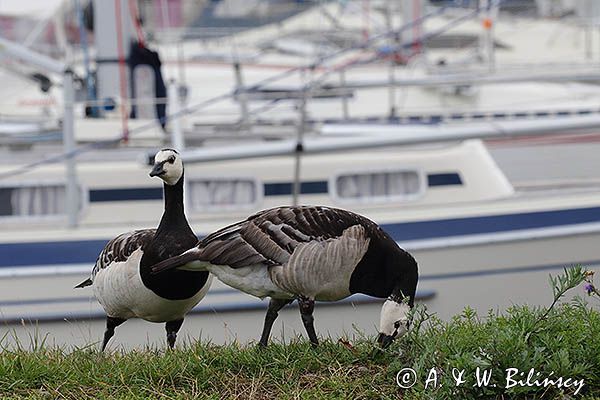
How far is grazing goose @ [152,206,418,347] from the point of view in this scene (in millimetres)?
5129

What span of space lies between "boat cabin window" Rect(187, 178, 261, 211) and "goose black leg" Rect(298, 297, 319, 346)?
17.7ft

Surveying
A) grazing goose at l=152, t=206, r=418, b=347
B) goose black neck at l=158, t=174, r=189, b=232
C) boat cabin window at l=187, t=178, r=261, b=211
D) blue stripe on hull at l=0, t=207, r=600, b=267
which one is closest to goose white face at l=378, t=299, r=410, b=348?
grazing goose at l=152, t=206, r=418, b=347

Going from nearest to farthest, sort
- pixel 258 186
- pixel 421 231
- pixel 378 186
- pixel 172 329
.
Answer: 1. pixel 172 329
2. pixel 421 231
3. pixel 258 186
4. pixel 378 186

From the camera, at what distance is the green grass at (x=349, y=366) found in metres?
4.59

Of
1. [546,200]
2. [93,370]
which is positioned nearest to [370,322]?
[546,200]

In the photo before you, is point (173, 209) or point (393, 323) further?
point (173, 209)

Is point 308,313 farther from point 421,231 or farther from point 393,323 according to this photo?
point 421,231

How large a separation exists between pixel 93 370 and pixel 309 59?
1746 centimetres

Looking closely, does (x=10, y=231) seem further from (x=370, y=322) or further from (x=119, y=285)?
(x=119, y=285)

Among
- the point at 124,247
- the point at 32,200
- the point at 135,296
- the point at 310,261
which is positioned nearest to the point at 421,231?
the point at 32,200

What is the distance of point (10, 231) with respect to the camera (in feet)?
32.8

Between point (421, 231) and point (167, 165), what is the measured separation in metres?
4.59

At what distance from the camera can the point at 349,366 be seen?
16.8 feet

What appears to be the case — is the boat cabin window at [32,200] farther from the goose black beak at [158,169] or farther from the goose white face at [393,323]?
the goose white face at [393,323]
